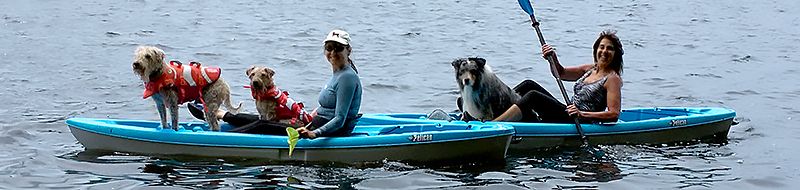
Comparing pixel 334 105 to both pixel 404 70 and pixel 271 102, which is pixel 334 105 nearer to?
pixel 271 102

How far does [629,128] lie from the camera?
984 cm

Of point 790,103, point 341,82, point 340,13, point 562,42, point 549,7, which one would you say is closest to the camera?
point 341,82

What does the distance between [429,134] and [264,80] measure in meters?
1.39

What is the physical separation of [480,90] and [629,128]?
139 cm

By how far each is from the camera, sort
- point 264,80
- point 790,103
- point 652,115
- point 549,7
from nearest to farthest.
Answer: point 264,80
point 652,115
point 790,103
point 549,7

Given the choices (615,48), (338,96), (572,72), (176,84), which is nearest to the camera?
(338,96)

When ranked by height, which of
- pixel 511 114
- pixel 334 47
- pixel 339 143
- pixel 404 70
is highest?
pixel 334 47

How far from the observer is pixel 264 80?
352 inches

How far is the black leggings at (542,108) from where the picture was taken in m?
9.66

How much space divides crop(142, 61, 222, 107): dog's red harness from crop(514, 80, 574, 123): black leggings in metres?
2.65

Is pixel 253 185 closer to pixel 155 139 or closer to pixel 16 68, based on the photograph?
pixel 155 139

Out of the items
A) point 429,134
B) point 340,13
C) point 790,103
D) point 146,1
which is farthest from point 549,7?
point 429,134

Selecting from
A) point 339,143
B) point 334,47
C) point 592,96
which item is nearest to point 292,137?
point 339,143

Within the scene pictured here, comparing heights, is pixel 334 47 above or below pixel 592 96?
above
